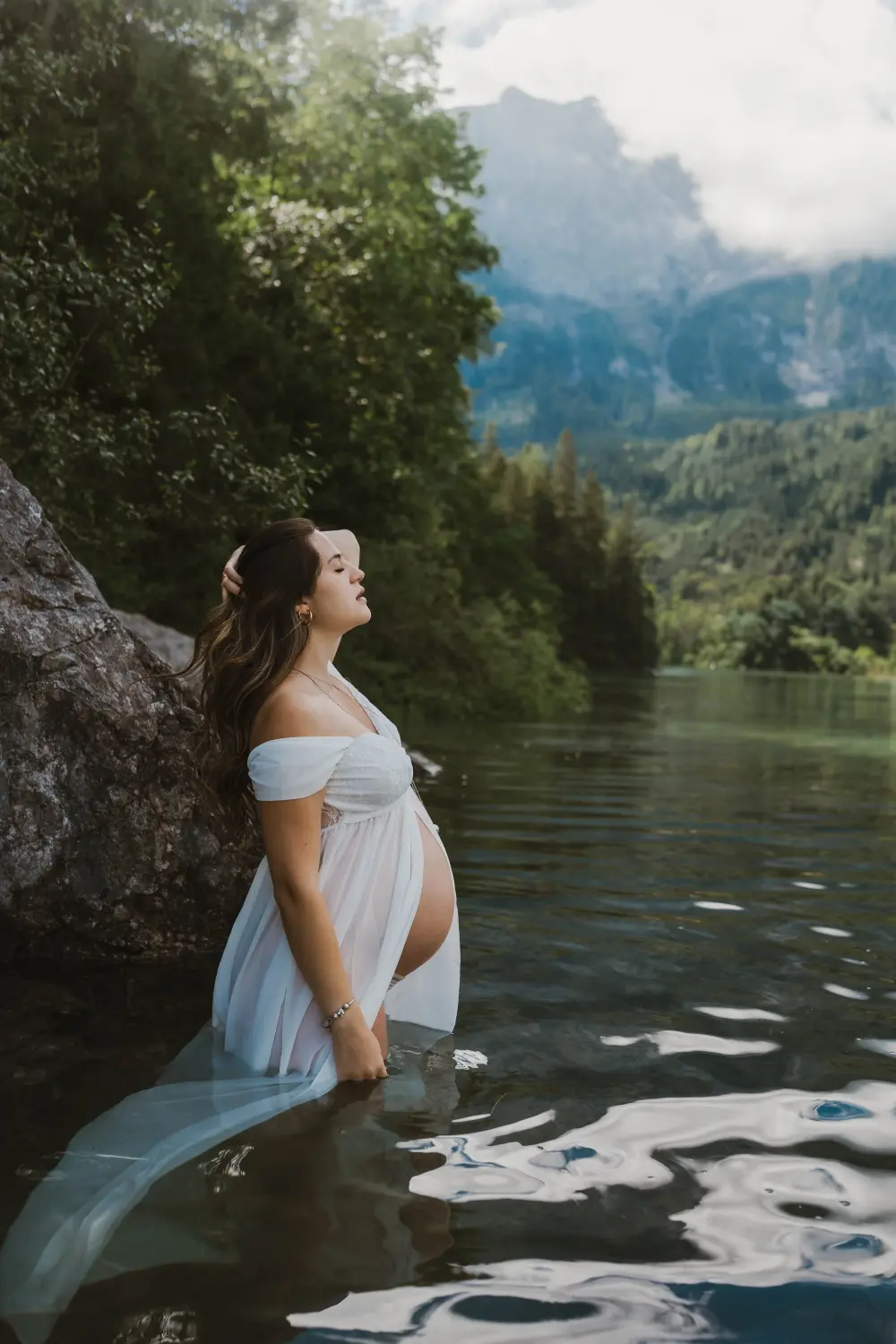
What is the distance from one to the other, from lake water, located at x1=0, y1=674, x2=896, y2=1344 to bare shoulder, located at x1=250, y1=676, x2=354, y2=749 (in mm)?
1159

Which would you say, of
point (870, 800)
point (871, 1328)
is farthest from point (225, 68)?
point (871, 1328)

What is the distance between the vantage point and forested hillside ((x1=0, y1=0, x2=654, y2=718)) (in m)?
16.3

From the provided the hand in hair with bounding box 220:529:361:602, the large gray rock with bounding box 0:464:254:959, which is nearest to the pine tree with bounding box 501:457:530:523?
the large gray rock with bounding box 0:464:254:959

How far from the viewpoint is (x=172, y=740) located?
6.05 meters

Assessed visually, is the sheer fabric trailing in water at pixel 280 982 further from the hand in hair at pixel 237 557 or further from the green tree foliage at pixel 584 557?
the green tree foliage at pixel 584 557

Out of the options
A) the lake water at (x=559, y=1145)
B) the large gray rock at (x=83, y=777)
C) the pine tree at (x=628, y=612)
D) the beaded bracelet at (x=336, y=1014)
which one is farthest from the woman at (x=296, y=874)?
the pine tree at (x=628, y=612)

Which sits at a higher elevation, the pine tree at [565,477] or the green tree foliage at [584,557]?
the pine tree at [565,477]

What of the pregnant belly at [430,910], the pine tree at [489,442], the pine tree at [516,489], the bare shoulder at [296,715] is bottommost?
the pregnant belly at [430,910]

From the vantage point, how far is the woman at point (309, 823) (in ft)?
13.7

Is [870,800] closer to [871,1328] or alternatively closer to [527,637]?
[871,1328]

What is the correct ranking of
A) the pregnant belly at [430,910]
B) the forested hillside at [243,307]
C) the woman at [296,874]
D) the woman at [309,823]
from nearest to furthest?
the woman at [296,874], the woman at [309,823], the pregnant belly at [430,910], the forested hillside at [243,307]

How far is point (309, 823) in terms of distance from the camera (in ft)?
→ 13.8

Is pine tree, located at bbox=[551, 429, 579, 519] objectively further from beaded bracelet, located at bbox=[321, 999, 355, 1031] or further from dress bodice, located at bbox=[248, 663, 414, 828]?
beaded bracelet, located at bbox=[321, 999, 355, 1031]

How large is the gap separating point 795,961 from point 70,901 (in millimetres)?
3577
